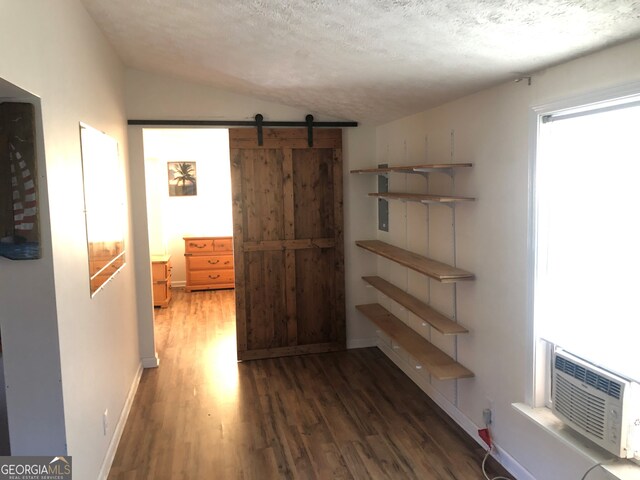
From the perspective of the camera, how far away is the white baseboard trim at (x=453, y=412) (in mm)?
2727

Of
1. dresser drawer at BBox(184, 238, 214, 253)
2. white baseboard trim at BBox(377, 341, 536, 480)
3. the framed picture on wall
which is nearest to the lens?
white baseboard trim at BBox(377, 341, 536, 480)

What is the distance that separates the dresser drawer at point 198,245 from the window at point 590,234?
5.81 meters

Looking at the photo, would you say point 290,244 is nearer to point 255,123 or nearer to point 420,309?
point 255,123

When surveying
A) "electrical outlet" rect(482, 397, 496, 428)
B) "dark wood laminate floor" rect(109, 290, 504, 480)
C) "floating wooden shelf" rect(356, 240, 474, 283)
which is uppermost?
"floating wooden shelf" rect(356, 240, 474, 283)

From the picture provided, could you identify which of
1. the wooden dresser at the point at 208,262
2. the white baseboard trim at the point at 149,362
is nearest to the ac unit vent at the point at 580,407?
the white baseboard trim at the point at 149,362

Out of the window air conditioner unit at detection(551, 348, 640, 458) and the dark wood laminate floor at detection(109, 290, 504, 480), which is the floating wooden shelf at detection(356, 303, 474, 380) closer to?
the dark wood laminate floor at detection(109, 290, 504, 480)

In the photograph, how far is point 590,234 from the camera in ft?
7.38

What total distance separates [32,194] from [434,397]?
2996 millimetres

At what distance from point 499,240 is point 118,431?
8.67 feet

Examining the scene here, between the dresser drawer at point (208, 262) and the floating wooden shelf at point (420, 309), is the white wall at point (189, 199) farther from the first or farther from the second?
the floating wooden shelf at point (420, 309)

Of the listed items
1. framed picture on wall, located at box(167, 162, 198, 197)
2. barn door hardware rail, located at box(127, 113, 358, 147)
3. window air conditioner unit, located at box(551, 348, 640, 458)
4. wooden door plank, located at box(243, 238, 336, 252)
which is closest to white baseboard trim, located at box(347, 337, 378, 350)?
wooden door plank, located at box(243, 238, 336, 252)

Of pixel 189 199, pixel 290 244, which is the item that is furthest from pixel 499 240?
pixel 189 199

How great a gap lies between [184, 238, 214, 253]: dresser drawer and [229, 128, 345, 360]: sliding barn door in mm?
3049

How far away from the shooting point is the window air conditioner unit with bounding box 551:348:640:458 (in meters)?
2.03
